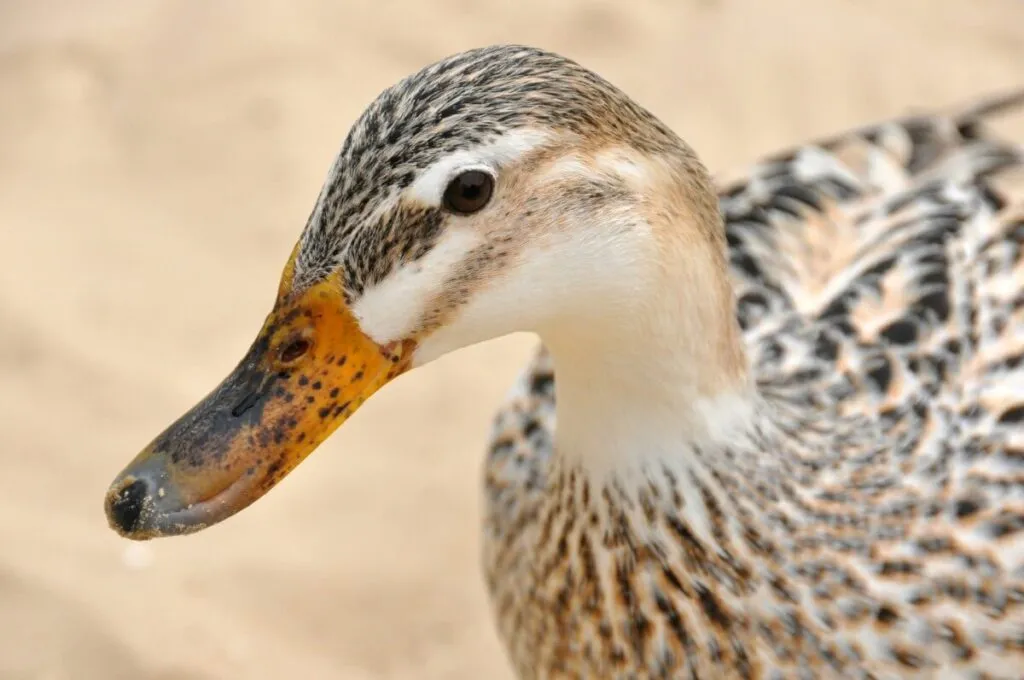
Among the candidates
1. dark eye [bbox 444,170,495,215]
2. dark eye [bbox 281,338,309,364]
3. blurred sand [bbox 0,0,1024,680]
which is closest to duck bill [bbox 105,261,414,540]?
dark eye [bbox 281,338,309,364]

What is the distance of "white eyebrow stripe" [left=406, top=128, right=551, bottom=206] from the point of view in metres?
1.22

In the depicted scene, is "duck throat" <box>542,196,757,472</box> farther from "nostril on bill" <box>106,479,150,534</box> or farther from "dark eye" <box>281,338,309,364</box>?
"nostril on bill" <box>106,479,150,534</box>

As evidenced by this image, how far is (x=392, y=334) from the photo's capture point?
130cm

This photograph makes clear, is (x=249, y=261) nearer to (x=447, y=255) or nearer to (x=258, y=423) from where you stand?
(x=258, y=423)

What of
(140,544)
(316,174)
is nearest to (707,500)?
(140,544)

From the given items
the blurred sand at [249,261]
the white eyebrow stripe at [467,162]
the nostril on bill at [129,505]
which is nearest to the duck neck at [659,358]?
the white eyebrow stripe at [467,162]

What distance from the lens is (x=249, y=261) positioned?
9.98ft

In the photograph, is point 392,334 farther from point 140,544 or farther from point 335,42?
point 335,42

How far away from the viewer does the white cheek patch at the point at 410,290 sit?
4.10ft

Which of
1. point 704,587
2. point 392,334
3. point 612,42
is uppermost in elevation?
point 612,42

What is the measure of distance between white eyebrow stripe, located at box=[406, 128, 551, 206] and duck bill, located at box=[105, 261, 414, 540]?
0.53 feet

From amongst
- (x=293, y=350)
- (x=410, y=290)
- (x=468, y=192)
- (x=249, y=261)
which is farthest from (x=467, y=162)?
(x=249, y=261)

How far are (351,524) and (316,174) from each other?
0.90 meters

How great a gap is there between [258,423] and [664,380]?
417mm
